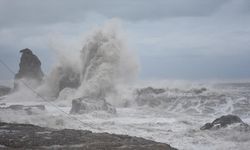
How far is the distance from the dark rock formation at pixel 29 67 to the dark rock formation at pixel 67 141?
32.1 m

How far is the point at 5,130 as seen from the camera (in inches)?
449

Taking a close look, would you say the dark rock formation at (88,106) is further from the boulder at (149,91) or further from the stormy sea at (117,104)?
the boulder at (149,91)

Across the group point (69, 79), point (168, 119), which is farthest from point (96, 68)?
point (168, 119)

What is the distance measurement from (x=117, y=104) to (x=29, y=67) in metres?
16.6

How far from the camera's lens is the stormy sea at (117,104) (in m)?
15.2

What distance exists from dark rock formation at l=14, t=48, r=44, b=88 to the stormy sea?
98mm

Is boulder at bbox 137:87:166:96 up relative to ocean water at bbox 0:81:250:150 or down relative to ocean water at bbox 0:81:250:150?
up

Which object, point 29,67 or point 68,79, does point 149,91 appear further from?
point 29,67

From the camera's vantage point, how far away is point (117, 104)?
2919 centimetres

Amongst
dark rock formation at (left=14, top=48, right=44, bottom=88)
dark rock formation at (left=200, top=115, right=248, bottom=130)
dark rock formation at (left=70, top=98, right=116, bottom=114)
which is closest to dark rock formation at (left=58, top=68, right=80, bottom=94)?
dark rock formation at (left=14, top=48, right=44, bottom=88)

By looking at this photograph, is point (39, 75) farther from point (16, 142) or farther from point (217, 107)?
point (16, 142)

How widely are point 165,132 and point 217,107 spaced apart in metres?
12.2

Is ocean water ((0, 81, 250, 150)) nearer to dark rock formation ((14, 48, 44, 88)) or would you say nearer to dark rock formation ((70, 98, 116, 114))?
dark rock formation ((70, 98, 116, 114))

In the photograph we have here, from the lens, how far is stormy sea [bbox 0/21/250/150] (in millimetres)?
15180
